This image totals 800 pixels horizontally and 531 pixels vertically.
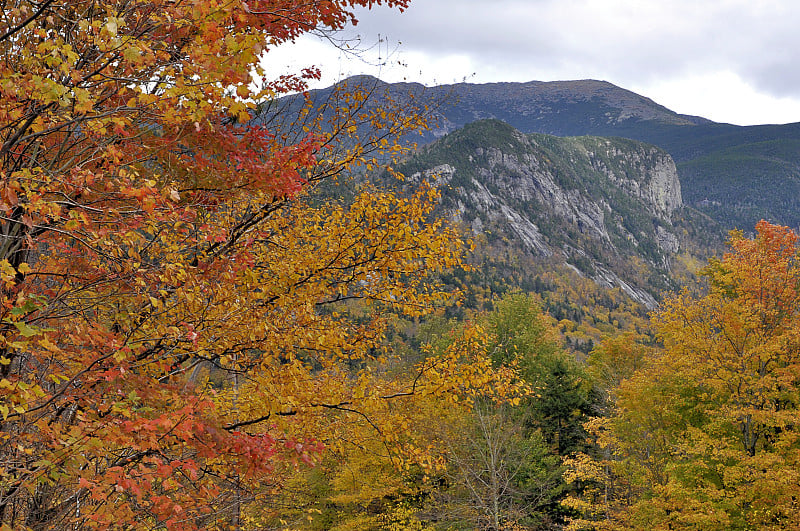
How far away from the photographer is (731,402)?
13852mm

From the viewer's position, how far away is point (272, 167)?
4012 millimetres

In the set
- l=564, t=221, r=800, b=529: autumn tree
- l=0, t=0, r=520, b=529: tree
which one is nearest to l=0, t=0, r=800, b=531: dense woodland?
l=0, t=0, r=520, b=529: tree

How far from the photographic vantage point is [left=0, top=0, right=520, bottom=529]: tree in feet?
9.27

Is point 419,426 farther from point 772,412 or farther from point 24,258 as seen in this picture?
point 24,258

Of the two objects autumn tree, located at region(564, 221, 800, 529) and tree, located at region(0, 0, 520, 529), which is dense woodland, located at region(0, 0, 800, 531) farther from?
autumn tree, located at region(564, 221, 800, 529)

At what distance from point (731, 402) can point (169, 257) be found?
49.7ft

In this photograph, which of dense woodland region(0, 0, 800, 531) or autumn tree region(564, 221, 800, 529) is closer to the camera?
dense woodland region(0, 0, 800, 531)

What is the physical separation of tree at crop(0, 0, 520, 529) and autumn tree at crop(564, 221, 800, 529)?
10522 mm

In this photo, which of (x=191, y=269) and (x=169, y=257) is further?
(x=191, y=269)

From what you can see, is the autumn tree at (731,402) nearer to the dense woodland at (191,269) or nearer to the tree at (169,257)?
the dense woodland at (191,269)

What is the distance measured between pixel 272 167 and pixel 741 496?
13716mm

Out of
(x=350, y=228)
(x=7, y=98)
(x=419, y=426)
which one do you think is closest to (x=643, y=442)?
(x=419, y=426)

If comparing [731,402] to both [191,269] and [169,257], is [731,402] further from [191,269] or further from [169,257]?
[169,257]

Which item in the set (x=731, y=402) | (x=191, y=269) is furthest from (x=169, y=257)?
(x=731, y=402)
